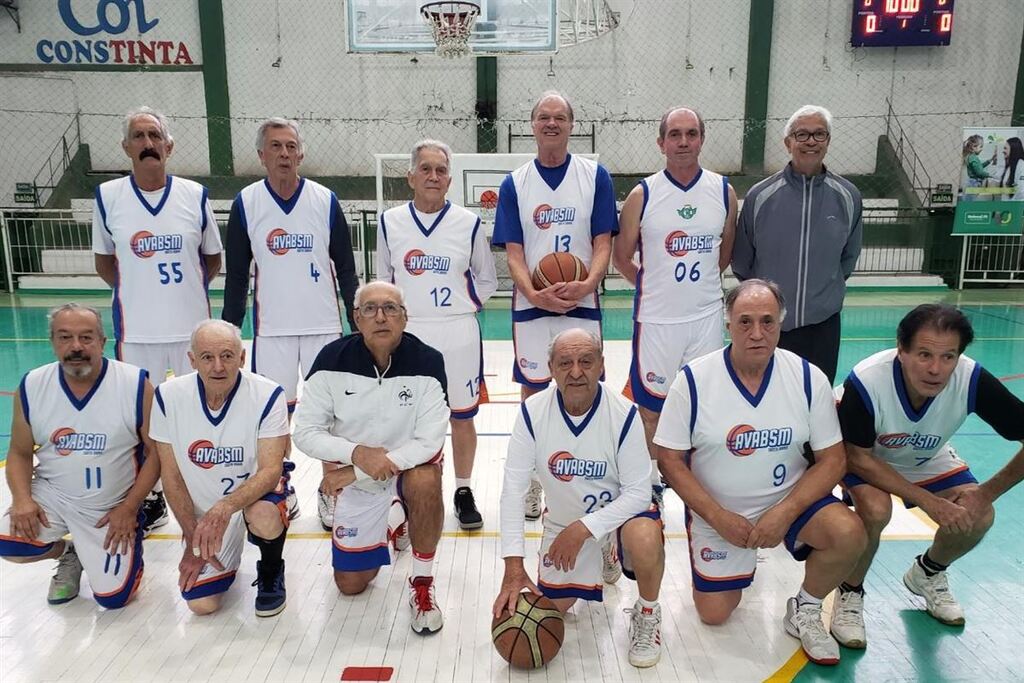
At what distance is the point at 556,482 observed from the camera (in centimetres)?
294

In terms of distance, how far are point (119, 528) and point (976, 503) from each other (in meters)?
3.50

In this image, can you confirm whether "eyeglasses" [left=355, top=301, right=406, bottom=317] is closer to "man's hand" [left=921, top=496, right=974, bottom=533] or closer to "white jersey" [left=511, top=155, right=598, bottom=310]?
"white jersey" [left=511, top=155, right=598, bottom=310]

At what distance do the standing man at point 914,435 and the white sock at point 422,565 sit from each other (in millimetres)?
1645

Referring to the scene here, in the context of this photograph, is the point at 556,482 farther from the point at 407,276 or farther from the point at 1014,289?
the point at 1014,289

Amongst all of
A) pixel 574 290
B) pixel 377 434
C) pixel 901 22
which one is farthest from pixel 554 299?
pixel 901 22

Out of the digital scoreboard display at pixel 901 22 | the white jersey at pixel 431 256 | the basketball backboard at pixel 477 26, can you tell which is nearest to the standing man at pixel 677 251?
the white jersey at pixel 431 256

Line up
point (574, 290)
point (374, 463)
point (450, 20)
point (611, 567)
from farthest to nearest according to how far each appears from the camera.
Result: 1. point (450, 20)
2. point (574, 290)
3. point (611, 567)
4. point (374, 463)

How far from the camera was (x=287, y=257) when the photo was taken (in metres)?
3.88

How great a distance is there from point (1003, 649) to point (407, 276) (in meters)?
3.07

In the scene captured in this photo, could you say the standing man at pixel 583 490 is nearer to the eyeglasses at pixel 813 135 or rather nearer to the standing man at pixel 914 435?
the standing man at pixel 914 435

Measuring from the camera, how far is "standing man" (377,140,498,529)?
3867 millimetres

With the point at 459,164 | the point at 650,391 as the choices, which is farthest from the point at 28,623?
the point at 459,164

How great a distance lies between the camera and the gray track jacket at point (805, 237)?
362 cm

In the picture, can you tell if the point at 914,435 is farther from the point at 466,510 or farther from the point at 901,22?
the point at 901,22
